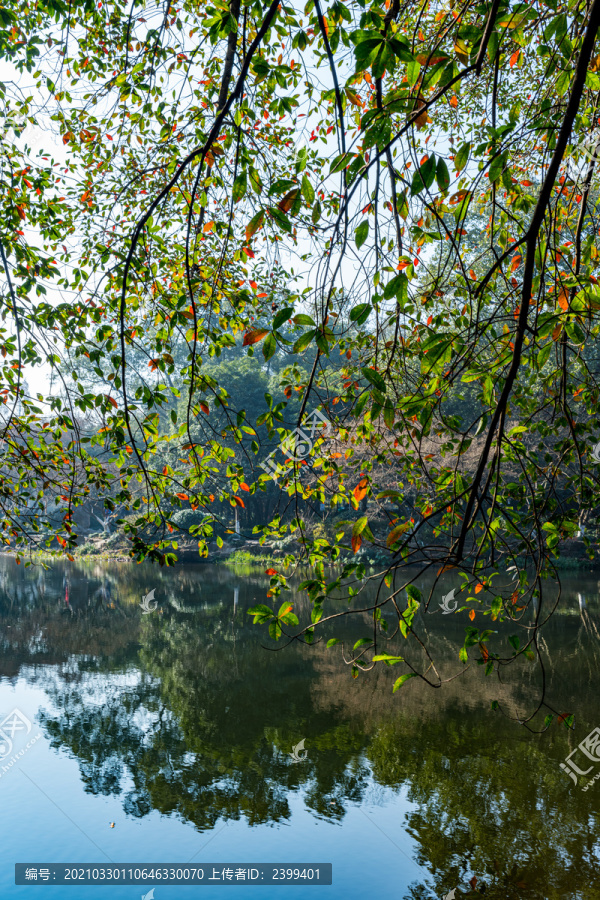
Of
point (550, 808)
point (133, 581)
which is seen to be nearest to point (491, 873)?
point (550, 808)

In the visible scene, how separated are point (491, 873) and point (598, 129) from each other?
14.1 ft

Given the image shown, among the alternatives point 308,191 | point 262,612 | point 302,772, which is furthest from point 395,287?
point 302,772

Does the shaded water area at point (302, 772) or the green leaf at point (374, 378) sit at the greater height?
the green leaf at point (374, 378)

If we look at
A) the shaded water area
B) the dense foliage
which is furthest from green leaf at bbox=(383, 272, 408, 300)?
the shaded water area

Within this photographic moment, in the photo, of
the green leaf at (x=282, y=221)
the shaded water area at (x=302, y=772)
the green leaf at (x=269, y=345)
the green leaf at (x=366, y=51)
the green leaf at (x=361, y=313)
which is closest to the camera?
the green leaf at (x=366, y=51)

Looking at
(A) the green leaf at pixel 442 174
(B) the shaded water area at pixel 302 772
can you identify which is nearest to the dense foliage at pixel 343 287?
(A) the green leaf at pixel 442 174

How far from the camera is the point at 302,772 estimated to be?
17.6 feet

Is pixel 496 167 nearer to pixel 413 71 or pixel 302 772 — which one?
pixel 413 71

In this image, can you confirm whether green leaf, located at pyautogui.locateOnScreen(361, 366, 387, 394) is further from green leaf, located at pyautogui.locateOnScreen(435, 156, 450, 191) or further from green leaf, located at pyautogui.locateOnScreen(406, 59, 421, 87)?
green leaf, located at pyautogui.locateOnScreen(406, 59, 421, 87)

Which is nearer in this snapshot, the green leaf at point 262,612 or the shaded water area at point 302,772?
the green leaf at point 262,612

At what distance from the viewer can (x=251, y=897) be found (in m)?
4.11

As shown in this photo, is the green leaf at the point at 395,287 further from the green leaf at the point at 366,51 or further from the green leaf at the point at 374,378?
the green leaf at the point at 366,51

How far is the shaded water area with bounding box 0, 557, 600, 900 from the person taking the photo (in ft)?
13.7

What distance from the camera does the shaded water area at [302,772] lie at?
13.7ft
